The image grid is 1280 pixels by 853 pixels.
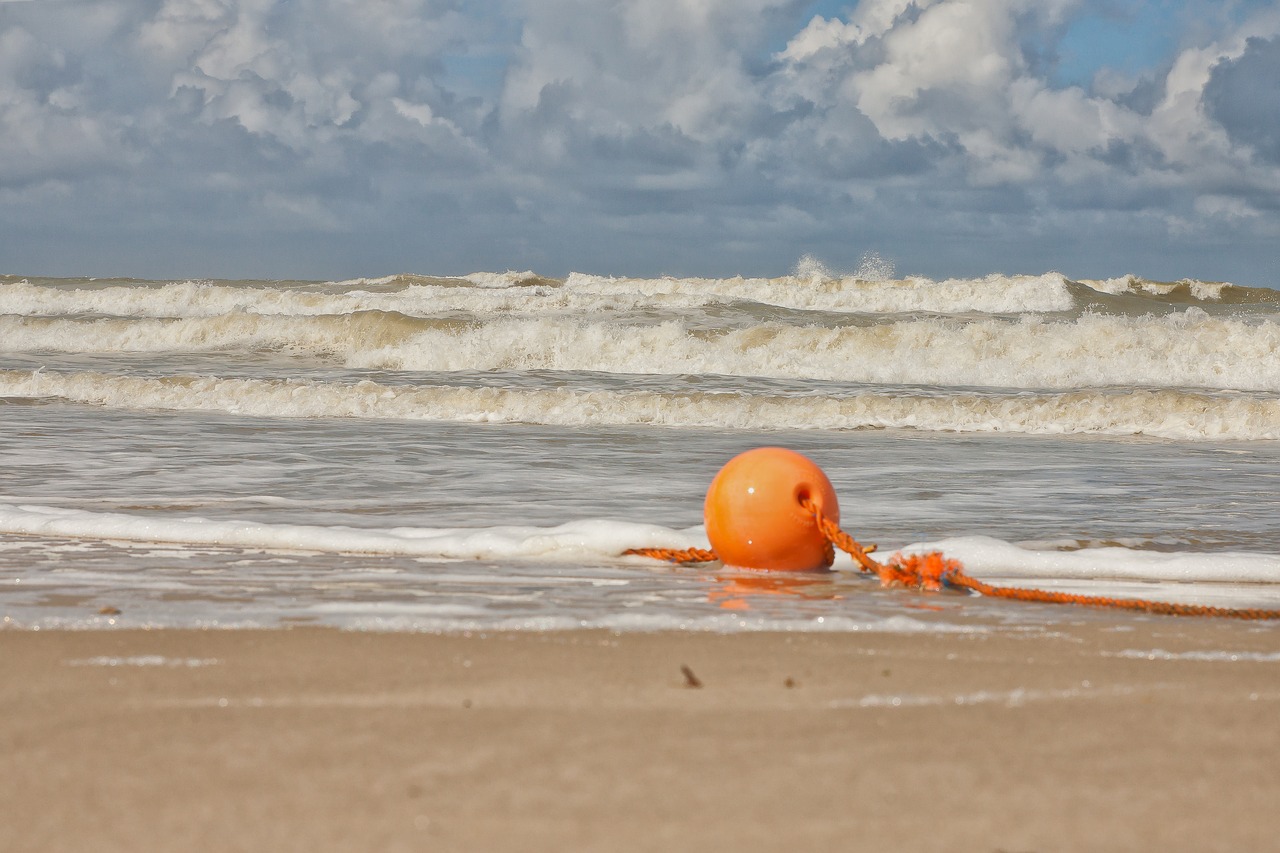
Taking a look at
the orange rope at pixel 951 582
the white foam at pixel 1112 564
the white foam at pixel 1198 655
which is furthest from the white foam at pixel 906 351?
the white foam at pixel 1198 655

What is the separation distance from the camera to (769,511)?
448 cm

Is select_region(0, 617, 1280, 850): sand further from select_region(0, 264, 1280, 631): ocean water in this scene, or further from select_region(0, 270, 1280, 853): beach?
select_region(0, 264, 1280, 631): ocean water

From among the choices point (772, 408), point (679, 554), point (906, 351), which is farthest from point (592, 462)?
point (906, 351)

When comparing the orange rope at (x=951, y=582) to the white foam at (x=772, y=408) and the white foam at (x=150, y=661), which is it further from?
the white foam at (x=772, y=408)

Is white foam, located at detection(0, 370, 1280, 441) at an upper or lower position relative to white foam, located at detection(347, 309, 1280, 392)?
lower

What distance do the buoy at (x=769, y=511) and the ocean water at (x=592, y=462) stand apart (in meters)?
0.11

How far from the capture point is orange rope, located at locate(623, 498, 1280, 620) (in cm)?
381

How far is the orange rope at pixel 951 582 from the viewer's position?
381 centimetres

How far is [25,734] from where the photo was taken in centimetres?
229

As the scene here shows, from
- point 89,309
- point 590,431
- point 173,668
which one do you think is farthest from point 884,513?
point 89,309

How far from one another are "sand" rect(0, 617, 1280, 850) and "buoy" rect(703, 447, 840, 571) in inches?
50.2

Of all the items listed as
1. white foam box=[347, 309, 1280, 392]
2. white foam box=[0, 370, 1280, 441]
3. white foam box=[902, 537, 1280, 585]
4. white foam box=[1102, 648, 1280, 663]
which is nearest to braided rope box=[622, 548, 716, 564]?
white foam box=[902, 537, 1280, 585]

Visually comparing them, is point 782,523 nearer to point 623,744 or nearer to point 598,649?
point 598,649

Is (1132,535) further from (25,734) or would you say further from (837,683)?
(25,734)
